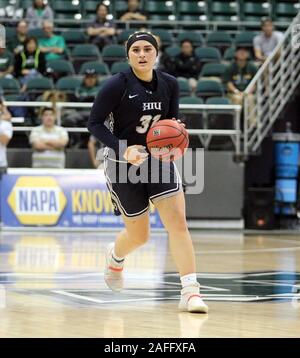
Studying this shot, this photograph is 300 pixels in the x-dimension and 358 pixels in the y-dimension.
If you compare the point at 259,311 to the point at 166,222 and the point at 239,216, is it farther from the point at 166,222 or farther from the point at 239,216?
the point at 239,216

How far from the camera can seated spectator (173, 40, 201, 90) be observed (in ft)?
60.4

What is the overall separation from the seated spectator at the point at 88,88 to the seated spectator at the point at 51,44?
159 cm

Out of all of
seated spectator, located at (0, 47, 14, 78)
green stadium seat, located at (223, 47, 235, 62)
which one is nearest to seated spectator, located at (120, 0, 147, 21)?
green stadium seat, located at (223, 47, 235, 62)

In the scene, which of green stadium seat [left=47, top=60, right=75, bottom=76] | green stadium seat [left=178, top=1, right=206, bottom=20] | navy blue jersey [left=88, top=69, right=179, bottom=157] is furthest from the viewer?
green stadium seat [left=178, top=1, right=206, bottom=20]

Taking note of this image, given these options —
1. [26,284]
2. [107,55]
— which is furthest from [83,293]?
[107,55]

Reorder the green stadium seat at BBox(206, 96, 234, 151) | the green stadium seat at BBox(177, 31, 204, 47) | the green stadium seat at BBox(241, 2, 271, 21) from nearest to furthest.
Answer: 1. the green stadium seat at BBox(206, 96, 234, 151)
2. the green stadium seat at BBox(177, 31, 204, 47)
3. the green stadium seat at BBox(241, 2, 271, 21)

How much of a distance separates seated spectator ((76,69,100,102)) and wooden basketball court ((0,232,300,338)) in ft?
13.8

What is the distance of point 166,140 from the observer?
694 centimetres

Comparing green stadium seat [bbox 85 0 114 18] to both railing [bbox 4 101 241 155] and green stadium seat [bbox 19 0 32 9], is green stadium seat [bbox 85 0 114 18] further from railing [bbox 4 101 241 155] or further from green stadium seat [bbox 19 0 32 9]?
railing [bbox 4 101 241 155]

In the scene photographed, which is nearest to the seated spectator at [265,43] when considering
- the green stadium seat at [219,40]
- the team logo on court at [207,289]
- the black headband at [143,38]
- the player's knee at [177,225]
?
the green stadium seat at [219,40]

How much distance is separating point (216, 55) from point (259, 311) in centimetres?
1304

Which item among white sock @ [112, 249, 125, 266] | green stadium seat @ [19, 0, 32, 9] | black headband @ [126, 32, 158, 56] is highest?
black headband @ [126, 32, 158, 56]

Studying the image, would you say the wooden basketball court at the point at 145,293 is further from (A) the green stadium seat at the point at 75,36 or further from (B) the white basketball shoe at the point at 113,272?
(A) the green stadium seat at the point at 75,36

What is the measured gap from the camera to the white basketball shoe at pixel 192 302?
6723 millimetres
